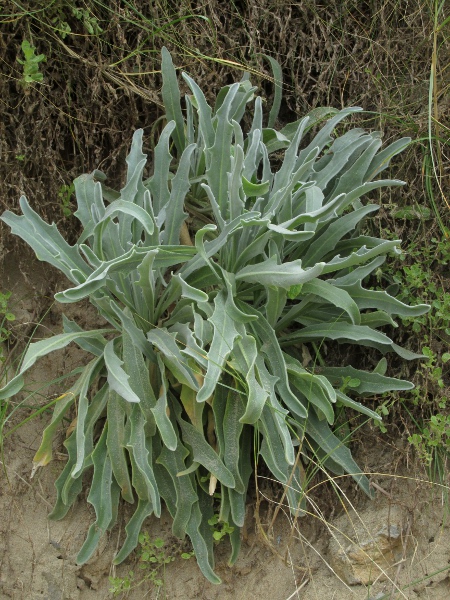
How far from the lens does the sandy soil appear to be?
2.29 m

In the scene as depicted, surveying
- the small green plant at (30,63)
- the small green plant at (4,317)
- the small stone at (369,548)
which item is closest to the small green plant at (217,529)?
the small stone at (369,548)

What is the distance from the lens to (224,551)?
2432 mm

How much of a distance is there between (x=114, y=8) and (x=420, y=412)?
1.67 meters

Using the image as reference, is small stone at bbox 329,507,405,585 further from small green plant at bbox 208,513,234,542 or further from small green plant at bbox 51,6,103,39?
small green plant at bbox 51,6,103,39

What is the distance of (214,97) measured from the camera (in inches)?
108

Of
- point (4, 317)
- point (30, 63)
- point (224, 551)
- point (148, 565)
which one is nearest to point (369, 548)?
point (224, 551)

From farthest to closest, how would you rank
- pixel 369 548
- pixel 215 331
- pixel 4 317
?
pixel 4 317 < pixel 369 548 < pixel 215 331

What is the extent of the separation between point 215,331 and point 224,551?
2.61ft

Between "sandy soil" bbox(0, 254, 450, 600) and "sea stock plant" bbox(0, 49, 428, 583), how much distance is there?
11 cm

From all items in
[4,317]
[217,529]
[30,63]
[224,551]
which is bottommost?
[224,551]

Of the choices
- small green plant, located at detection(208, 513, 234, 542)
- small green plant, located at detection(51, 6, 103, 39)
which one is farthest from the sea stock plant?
small green plant, located at detection(51, 6, 103, 39)

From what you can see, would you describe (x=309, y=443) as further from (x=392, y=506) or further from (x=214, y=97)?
(x=214, y=97)

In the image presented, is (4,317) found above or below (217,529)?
above

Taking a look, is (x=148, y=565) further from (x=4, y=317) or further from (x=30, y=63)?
(x=30, y=63)
